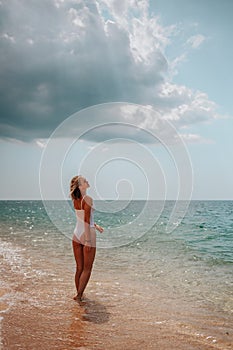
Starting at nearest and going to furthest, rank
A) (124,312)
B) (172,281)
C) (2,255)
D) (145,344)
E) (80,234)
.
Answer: (145,344) → (124,312) → (80,234) → (172,281) → (2,255)

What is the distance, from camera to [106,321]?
5.82m

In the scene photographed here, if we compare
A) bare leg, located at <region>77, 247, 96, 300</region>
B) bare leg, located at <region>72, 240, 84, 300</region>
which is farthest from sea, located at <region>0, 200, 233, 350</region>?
bare leg, located at <region>72, 240, 84, 300</region>

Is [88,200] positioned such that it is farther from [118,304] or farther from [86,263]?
[118,304]

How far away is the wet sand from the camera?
4887 mm

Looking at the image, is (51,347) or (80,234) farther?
(80,234)

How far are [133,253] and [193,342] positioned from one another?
32.8 ft

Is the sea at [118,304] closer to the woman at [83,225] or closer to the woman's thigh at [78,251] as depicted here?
the woman at [83,225]

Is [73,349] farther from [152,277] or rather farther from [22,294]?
[152,277]

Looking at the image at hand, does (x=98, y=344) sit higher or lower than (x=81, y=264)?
lower

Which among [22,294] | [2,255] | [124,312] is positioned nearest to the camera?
[124,312]

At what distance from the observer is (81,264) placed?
707 cm

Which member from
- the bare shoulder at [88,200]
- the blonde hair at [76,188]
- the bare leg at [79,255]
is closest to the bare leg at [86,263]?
the bare leg at [79,255]

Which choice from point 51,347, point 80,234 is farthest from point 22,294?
point 51,347

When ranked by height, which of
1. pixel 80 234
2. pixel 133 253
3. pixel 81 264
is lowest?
pixel 133 253
